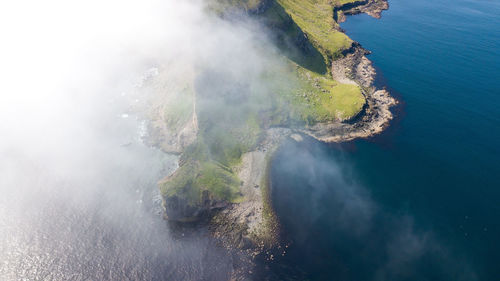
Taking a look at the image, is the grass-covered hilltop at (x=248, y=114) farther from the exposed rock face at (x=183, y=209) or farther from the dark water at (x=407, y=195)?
the dark water at (x=407, y=195)

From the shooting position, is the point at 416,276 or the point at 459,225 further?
the point at 459,225

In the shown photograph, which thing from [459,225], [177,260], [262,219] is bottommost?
[177,260]

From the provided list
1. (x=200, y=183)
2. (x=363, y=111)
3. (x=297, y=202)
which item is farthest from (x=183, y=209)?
(x=363, y=111)

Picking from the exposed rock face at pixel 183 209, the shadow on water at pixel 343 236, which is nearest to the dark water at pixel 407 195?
the shadow on water at pixel 343 236

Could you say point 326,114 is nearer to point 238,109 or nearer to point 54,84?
point 238,109

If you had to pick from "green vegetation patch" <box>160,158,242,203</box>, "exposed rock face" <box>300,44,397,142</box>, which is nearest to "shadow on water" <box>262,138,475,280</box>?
"green vegetation patch" <box>160,158,242,203</box>

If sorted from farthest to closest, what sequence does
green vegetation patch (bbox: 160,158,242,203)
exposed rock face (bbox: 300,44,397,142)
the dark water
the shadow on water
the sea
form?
exposed rock face (bbox: 300,44,397,142)
green vegetation patch (bbox: 160,158,242,203)
the dark water
the sea
the shadow on water

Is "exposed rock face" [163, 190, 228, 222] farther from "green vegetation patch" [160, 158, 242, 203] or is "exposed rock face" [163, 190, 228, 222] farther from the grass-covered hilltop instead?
"green vegetation patch" [160, 158, 242, 203]

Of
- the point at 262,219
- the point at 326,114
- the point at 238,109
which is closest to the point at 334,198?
the point at 262,219
